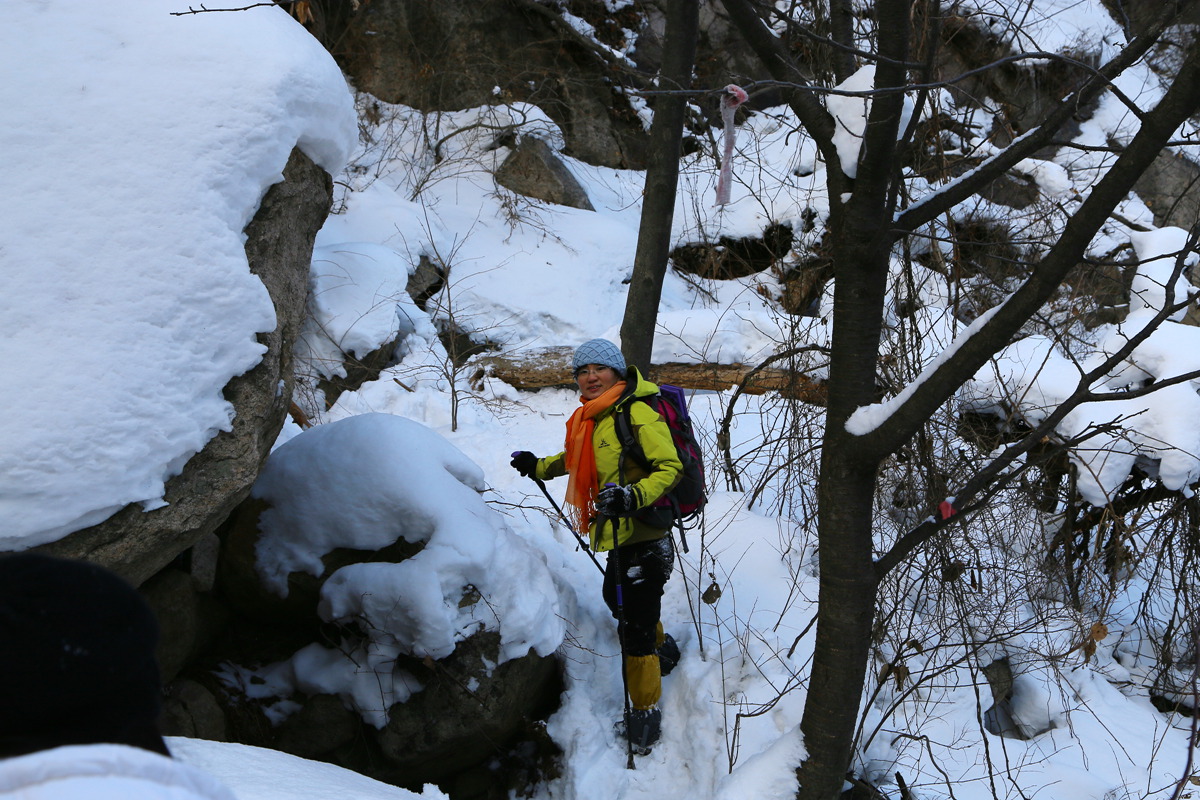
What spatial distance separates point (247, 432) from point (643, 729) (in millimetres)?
2281

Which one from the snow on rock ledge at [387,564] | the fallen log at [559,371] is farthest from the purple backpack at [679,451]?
the fallen log at [559,371]

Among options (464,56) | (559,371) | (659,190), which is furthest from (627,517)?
(464,56)

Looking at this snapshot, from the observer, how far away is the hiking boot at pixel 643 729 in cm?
395

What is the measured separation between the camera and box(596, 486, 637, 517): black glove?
344 cm

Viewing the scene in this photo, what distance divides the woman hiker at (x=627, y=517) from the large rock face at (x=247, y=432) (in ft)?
4.26

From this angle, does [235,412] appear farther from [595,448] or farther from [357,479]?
[595,448]

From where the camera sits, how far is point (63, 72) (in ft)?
9.80

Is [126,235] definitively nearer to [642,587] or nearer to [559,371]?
[642,587]

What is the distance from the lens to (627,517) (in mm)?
3773

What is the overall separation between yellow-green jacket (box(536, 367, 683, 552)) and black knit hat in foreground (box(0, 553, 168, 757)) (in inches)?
106

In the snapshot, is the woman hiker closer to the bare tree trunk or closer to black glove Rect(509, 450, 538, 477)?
black glove Rect(509, 450, 538, 477)

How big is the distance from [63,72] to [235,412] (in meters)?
1.38

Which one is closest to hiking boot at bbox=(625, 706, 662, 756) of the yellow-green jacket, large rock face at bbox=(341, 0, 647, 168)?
the yellow-green jacket

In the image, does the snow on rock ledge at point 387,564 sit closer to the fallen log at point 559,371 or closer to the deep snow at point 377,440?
the deep snow at point 377,440
